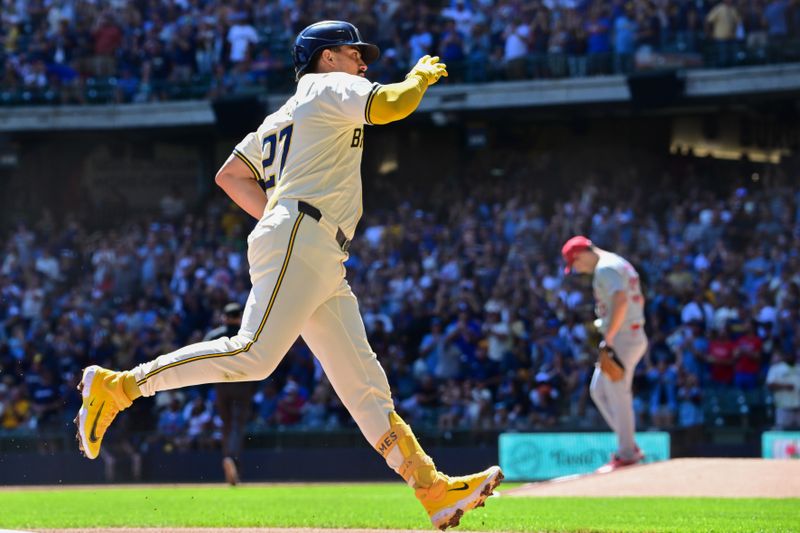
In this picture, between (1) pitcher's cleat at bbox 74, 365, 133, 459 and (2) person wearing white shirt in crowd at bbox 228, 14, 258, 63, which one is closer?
(1) pitcher's cleat at bbox 74, 365, 133, 459

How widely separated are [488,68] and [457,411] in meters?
7.26

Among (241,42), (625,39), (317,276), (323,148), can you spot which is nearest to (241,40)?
(241,42)

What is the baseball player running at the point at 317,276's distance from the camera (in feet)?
18.7

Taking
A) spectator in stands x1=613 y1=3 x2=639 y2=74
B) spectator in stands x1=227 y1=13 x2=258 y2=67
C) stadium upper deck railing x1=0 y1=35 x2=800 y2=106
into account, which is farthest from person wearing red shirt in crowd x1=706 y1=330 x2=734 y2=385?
spectator in stands x1=227 y1=13 x2=258 y2=67

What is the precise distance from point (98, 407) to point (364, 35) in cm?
1740

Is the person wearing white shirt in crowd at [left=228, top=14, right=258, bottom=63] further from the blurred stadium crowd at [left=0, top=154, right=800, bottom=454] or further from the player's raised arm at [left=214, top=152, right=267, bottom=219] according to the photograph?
the player's raised arm at [left=214, top=152, right=267, bottom=219]

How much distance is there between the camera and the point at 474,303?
18.8 m

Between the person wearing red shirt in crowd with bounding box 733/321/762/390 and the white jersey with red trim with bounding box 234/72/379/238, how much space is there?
1126cm

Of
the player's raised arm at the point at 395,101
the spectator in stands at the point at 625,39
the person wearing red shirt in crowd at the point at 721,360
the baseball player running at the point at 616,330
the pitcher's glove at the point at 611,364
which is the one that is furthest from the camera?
the spectator in stands at the point at 625,39

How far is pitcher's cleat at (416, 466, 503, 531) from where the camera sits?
233 inches

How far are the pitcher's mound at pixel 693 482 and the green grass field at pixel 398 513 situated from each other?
346mm

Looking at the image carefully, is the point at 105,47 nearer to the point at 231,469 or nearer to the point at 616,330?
the point at 231,469

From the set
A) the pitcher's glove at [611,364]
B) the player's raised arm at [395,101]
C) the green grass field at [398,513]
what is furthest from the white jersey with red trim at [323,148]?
the pitcher's glove at [611,364]

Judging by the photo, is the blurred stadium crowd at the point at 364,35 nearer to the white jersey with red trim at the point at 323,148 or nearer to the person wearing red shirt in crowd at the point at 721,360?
the person wearing red shirt in crowd at the point at 721,360
